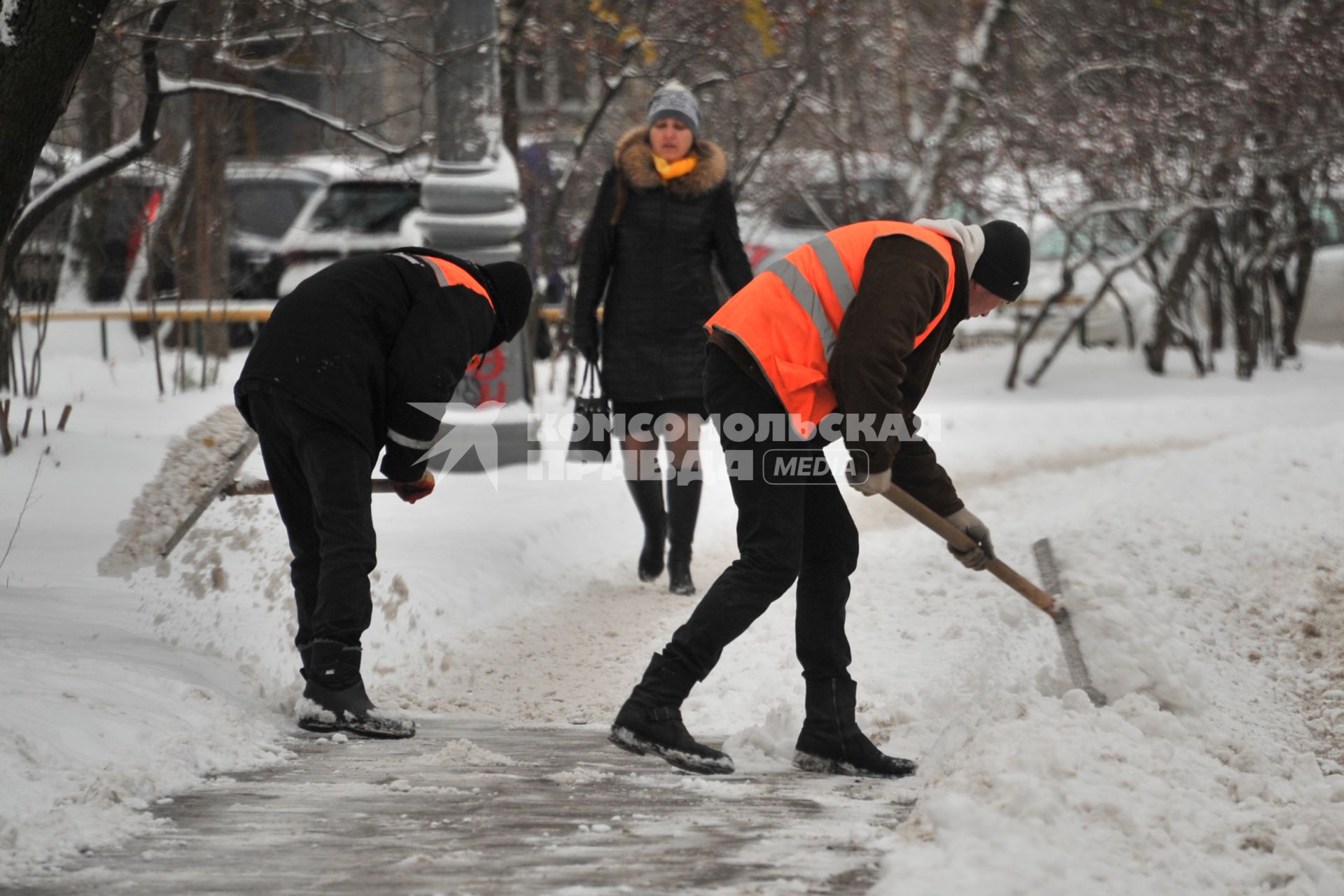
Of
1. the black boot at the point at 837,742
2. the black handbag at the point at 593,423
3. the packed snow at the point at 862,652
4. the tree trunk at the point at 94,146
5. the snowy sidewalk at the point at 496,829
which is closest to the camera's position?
the snowy sidewalk at the point at 496,829

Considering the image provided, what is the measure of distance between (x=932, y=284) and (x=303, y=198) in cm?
1147

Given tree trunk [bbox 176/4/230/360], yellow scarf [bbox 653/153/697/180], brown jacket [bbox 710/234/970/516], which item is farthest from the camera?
tree trunk [bbox 176/4/230/360]

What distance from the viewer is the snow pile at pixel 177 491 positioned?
4.78 m

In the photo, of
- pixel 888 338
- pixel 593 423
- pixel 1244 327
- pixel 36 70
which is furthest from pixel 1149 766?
pixel 1244 327

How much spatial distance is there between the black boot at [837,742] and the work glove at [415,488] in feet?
4.30

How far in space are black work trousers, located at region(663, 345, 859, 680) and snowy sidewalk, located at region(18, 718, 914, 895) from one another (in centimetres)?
33

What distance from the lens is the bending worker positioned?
12.4 ft

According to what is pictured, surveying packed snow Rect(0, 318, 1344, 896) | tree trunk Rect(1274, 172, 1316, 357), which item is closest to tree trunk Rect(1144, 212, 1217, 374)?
tree trunk Rect(1274, 172, 1316, 357)

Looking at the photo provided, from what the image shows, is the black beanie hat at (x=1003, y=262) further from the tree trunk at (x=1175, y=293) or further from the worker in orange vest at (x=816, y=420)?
the tree trunk at (x=1175, y=293)

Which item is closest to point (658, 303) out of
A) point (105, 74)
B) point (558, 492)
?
point (558, 492)

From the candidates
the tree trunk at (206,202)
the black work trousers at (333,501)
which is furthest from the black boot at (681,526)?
the tree trunk at (206,202)

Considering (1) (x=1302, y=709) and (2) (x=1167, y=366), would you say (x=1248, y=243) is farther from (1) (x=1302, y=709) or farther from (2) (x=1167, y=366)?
(1) (x=1302, y=709)

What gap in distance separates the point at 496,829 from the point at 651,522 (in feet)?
10.6

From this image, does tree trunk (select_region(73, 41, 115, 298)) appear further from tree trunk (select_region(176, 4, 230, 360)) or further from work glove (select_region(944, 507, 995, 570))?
work glove (select_region(944, 507, 995, 570))
